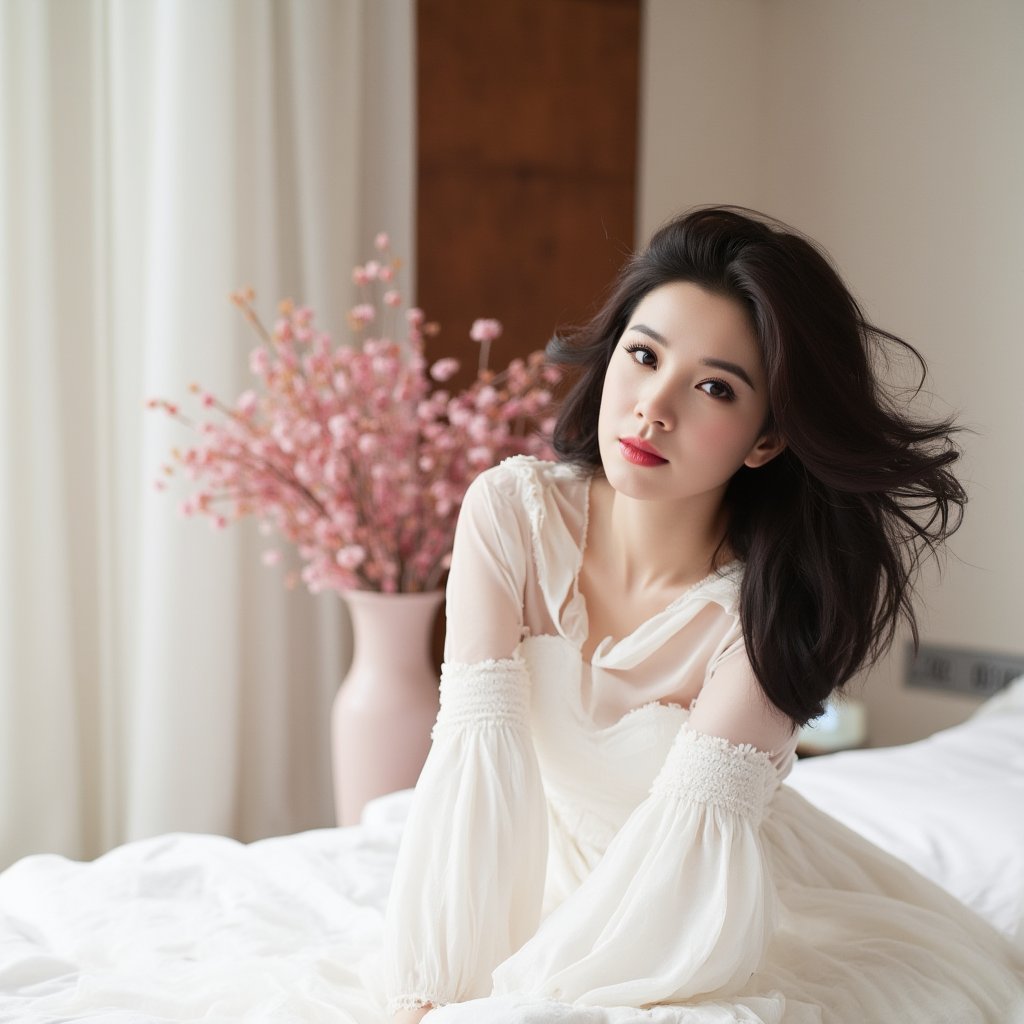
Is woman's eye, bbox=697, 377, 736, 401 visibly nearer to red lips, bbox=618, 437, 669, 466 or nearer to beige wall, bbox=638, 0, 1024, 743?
red lips, bbox=618, 437, 669, 466

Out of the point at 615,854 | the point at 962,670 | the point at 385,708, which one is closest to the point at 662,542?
the point at 615,854

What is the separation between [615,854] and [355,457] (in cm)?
138

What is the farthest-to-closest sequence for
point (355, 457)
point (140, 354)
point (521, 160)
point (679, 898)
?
point (521, 160) → point (140, 354) → point (355, 457) → point (679, 898)

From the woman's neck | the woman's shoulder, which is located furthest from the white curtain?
the woman's neck

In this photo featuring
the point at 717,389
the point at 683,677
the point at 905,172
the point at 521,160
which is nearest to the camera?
the point at 717,389

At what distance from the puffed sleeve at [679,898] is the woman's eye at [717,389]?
0.34m

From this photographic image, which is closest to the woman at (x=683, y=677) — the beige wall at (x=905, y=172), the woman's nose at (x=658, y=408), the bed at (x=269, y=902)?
the woman's nose at (x=658, y=408)

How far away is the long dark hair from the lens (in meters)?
1.32

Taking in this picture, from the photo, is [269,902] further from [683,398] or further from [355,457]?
[355,457]

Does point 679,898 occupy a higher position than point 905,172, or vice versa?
point 905,172

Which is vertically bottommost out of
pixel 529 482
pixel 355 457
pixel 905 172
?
pixel 355 457

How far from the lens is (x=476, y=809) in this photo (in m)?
1.35

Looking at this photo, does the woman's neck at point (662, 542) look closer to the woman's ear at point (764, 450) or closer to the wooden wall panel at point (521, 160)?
the woman's ear at point (764, 450)

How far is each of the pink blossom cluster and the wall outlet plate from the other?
1.31m
